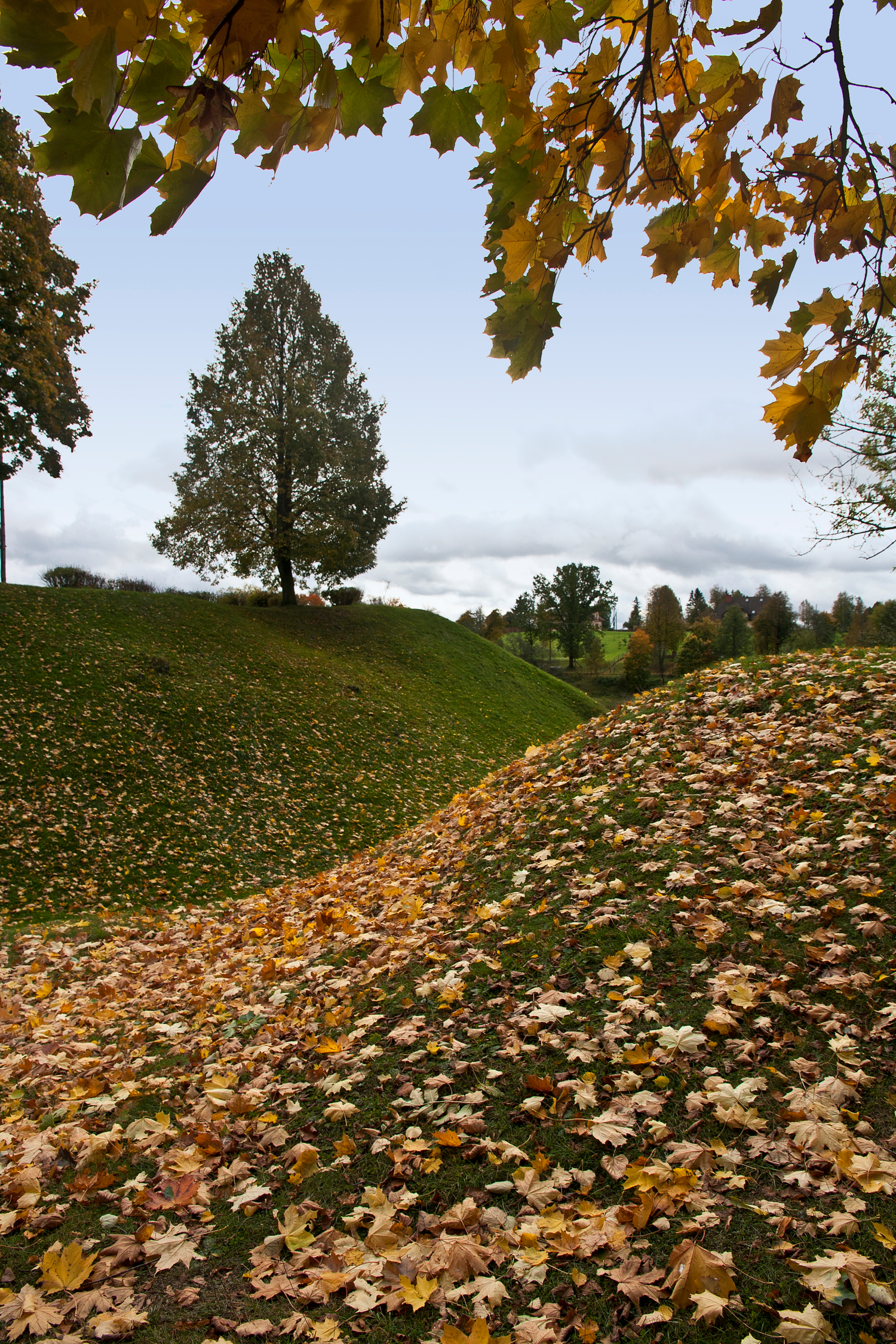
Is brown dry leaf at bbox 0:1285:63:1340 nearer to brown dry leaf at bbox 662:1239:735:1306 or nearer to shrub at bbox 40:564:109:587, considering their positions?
brown dry leaf at bbox 662:1239:735:1306

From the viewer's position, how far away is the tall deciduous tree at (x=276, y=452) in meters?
21.8

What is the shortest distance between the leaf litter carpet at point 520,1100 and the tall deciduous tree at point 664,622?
48.9 m

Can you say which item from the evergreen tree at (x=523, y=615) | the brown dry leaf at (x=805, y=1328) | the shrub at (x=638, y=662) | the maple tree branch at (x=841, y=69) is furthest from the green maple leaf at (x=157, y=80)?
the evergreen tree at (x=523, y=615)

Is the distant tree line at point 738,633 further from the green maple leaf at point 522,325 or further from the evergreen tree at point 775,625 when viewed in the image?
the green maple leaf at point 522,325

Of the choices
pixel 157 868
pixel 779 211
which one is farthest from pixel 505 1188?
pixel 157 868

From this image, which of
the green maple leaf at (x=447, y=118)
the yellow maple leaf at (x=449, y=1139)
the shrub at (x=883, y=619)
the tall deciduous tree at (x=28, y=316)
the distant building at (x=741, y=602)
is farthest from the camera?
the distant building at (x=741, y=602)

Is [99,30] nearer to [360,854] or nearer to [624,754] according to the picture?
[624,754]

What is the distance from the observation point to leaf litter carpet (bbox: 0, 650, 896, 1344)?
2320mm

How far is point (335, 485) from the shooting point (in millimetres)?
23469

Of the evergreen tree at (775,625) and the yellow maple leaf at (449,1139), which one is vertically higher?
the evergreen tree at (775,625)

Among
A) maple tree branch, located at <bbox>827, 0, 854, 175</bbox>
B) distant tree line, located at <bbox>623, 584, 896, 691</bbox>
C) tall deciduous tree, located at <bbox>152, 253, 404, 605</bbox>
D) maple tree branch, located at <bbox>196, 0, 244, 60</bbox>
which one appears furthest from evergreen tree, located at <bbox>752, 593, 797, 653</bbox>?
maple tree branch, located at <bbox>196, 0, 244, 60</bbox>

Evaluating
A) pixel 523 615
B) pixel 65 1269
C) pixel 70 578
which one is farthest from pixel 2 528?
pixel 523 615

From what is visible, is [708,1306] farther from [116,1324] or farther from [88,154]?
[88,154]

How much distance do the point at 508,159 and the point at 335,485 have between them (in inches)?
867
